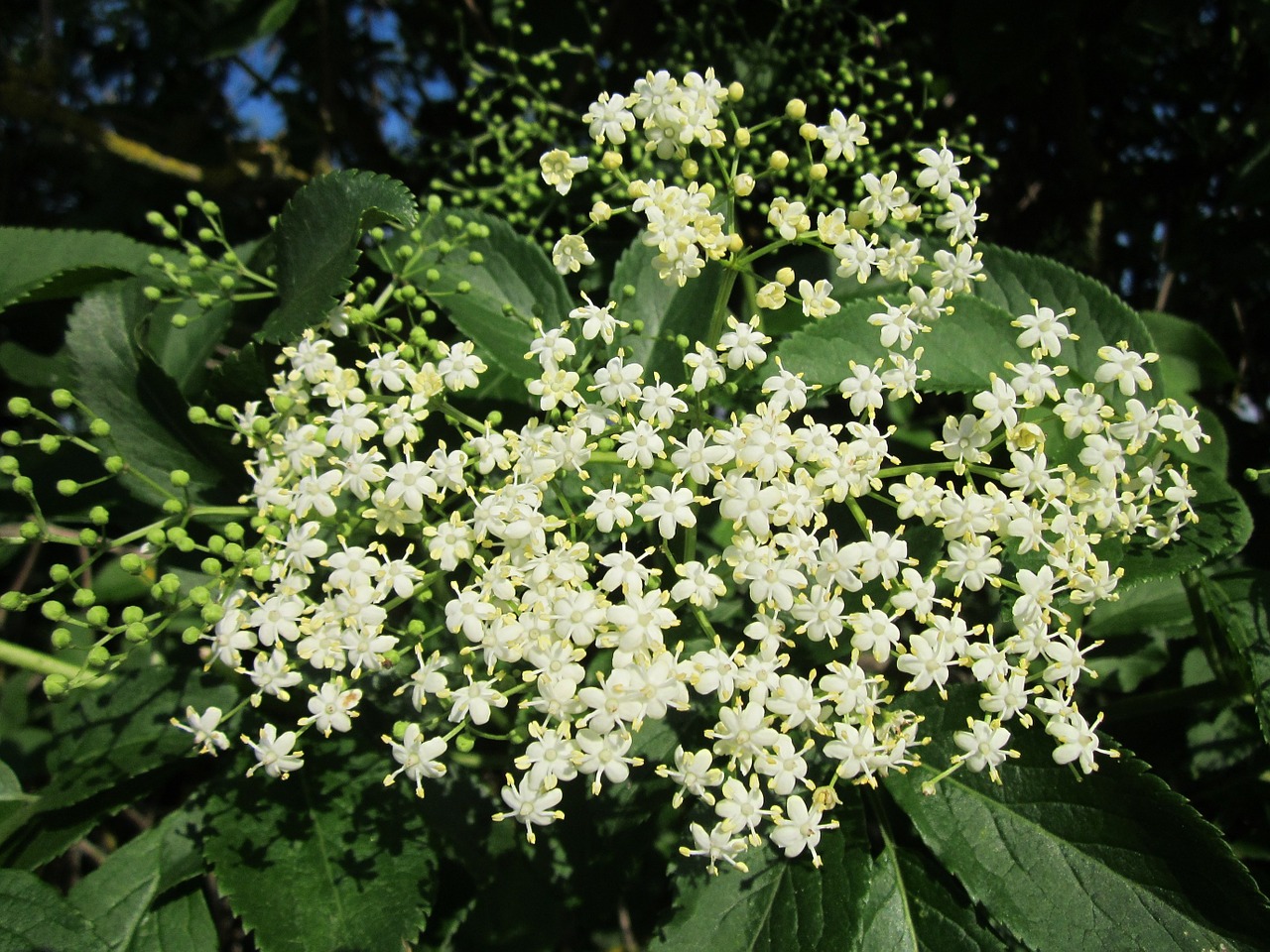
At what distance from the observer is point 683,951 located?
169 centimetres

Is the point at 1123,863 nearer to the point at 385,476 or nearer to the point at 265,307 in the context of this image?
the point at 385,476

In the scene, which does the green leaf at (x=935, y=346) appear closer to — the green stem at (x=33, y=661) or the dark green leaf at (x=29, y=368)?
the green stem at (x=33, y=661)

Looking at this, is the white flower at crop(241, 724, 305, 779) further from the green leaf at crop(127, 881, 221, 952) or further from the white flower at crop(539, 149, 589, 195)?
the white flower at crop(539, 149, 589, 195)

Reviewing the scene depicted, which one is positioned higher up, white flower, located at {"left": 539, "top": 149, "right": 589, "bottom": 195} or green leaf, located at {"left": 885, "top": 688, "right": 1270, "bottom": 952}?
white flower, located at {"left": 539, "top": 149, "right": 589, "bottom": 195}

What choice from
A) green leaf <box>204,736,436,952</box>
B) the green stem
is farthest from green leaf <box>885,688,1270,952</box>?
the green stem

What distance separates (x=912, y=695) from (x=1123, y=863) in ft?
1.42

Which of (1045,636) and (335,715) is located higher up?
(1045,636)

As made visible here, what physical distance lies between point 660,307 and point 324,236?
706mm

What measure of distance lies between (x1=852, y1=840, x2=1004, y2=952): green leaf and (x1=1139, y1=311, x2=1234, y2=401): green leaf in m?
1.31

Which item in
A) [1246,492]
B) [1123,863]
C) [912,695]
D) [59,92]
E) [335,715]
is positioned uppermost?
[59,92]

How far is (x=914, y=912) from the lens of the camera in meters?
1.76

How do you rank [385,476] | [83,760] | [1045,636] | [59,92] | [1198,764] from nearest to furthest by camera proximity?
[1045,636] → [385,476] → [83,760] → [1198,764] → [59,92]

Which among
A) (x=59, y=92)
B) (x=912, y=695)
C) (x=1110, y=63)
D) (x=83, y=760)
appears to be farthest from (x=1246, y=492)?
(x=59, y=92)

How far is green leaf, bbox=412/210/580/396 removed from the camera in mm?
1936
